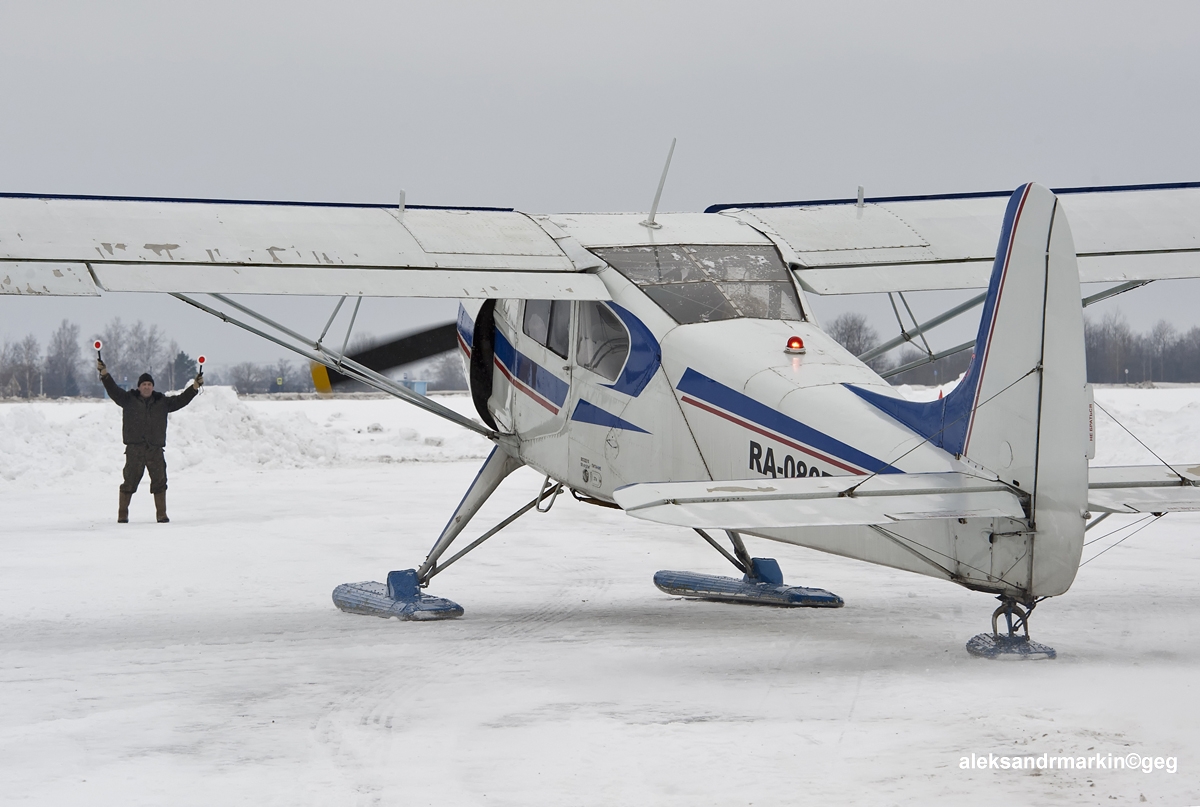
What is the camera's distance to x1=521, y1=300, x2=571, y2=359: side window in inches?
332

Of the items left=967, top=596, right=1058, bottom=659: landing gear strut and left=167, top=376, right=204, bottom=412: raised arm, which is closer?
left=967, top=596, right=1058, bottom=659: landing gear strut

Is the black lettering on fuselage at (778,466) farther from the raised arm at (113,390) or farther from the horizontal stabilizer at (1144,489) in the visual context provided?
the raised arm at (113,390)

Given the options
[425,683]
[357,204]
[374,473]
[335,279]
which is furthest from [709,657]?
[374,473]

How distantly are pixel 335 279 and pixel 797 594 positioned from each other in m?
4.03

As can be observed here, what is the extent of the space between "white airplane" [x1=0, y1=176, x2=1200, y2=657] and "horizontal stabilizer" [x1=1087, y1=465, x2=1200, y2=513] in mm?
15

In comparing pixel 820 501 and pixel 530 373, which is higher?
pixel 530 373

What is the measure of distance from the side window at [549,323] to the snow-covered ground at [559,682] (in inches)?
74.5

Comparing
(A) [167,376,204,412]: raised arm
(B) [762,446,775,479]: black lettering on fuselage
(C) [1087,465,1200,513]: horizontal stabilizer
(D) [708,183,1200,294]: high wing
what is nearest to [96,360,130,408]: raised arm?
(A) [167,376,204,412]: raised arm

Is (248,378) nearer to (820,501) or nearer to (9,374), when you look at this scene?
(9,374)

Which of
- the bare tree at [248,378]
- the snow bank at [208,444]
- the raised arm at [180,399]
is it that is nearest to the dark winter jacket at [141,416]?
Answer: the raised arm at [180,399]

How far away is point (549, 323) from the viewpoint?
28.2ft

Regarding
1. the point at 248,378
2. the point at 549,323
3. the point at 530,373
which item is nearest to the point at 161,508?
the point at 530,373

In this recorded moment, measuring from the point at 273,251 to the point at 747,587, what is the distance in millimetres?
4271

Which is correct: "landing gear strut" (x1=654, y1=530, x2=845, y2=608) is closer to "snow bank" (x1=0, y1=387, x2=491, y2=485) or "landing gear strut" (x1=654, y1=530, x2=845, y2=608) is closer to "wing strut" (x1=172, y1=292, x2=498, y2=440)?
"wing strut" (x1=172, y1=292, x2=498, y2=440)
